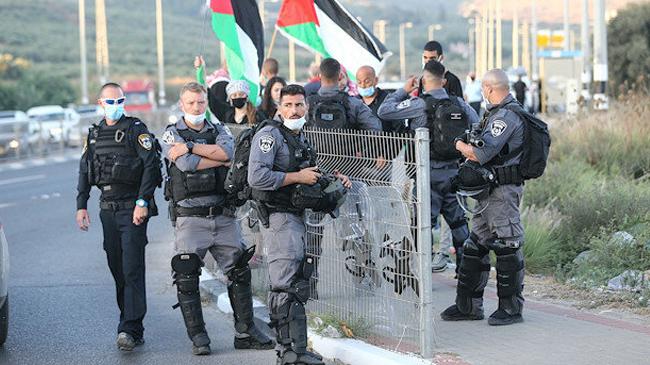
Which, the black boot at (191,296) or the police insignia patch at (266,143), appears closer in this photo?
the police insignia patch at (266,143)

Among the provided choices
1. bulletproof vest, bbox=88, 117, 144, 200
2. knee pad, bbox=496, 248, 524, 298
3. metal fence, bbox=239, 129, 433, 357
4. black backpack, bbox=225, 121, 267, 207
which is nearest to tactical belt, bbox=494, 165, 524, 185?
knee pad, bbox=496, 248, 524, 298

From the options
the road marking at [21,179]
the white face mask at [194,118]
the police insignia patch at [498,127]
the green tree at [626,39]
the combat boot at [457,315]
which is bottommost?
the combat boot at [457,315]

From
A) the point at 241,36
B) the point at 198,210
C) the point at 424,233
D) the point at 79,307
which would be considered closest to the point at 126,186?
the point at 198,210

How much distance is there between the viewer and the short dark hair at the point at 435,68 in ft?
32.9

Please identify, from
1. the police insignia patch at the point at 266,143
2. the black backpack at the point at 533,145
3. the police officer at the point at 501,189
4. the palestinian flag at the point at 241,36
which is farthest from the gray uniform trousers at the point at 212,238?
the palestinian flag at the point at 241,36

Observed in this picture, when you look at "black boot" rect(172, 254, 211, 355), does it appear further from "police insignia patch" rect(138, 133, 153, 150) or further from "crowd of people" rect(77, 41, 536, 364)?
"police insignia patch" rect(138, 133, 153, 150)

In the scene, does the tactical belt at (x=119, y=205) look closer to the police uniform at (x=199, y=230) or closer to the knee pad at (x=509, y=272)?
the police uniform at (x=199, y=230)

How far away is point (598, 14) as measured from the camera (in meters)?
24.0

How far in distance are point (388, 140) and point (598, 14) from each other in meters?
17.1

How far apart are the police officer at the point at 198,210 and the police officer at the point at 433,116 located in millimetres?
1919

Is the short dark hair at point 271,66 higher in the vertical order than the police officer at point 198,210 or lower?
higher

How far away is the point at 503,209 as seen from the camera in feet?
28.3

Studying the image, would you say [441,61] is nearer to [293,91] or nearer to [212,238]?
[293,91]

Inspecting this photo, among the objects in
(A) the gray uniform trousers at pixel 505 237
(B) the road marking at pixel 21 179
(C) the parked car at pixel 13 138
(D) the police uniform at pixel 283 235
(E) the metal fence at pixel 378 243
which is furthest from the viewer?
(C) the parked car at pixel 13 138
